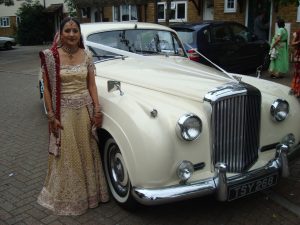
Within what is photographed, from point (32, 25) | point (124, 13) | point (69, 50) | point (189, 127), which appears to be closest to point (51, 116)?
point (69, 50)

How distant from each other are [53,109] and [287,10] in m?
13.3

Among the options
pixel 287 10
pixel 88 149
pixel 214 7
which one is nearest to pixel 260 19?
pixel 287 10

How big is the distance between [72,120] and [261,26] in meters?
13.0

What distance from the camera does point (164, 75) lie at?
4.24 metres

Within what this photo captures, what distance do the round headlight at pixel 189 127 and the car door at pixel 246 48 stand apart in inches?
313

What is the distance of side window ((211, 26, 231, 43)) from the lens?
10.4 meters

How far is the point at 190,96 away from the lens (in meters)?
3.63

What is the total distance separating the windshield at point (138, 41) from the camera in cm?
502

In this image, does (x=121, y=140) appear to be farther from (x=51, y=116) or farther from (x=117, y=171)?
(x=51, y=116)

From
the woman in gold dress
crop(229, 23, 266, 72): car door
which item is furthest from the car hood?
crop(229, 23, 266, 72): car door

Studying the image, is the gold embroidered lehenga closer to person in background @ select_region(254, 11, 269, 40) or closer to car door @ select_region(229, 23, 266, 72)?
car door @ select_region(229, 23, 266, 72)

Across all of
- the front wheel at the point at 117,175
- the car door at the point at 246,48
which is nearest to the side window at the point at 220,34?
the car door at the point at 246,48

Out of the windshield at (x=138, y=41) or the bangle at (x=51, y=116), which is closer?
the bangle at (x=51, y=116)

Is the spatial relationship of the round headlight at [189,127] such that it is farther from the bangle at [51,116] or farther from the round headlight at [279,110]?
the bangle at [51,116]
